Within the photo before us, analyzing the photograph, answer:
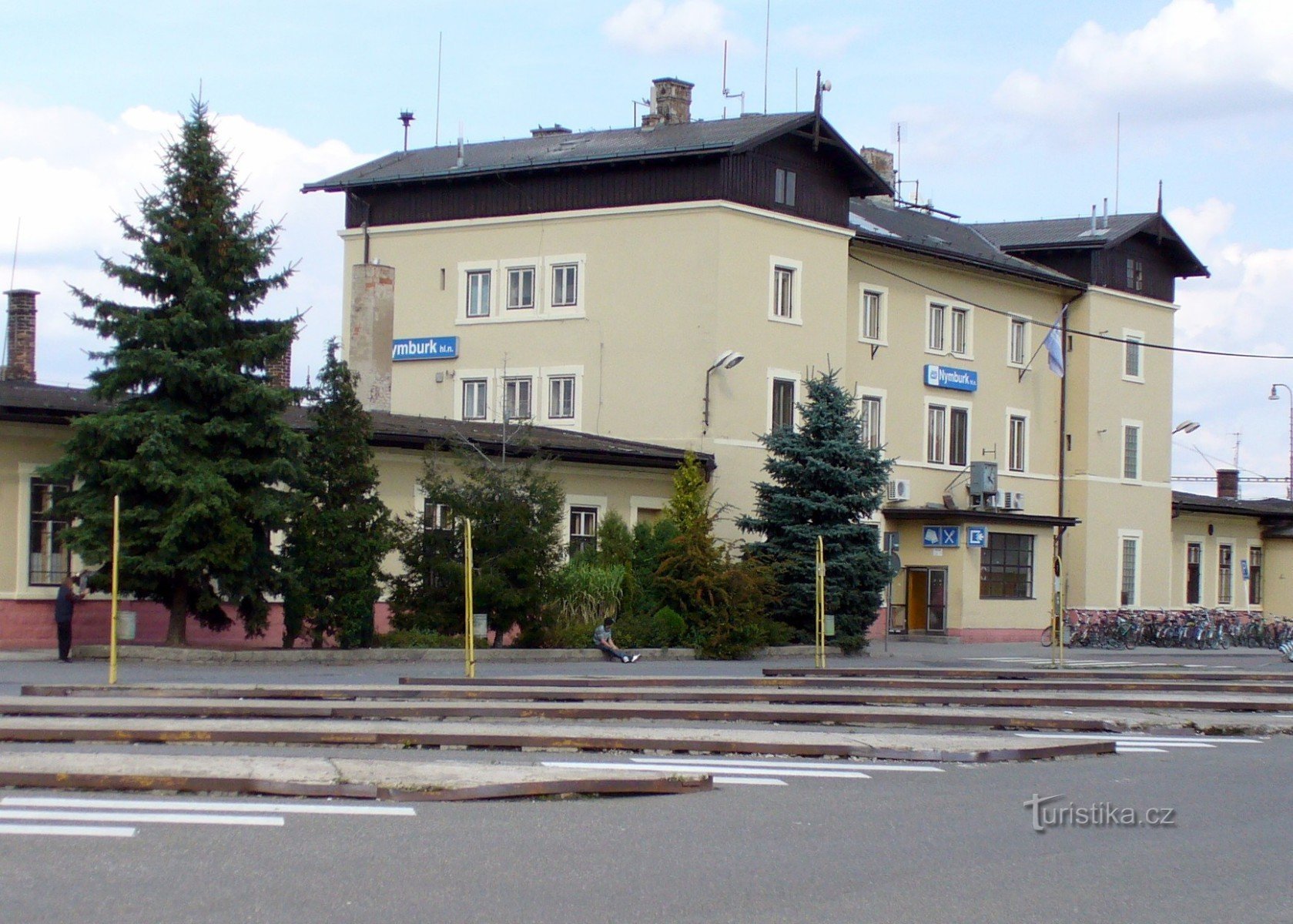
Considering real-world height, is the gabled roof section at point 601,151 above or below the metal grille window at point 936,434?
above

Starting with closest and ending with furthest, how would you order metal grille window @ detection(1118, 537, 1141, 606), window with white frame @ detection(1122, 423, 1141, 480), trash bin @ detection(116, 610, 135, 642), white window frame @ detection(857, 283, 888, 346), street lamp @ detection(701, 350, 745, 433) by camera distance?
1. trash bin @ detection(116, 610, 135, 642)
2. street lamp @ detection(701, 350, 745, 433)
3. white window frame @ detection(857, 283, 888, 346)
4. metal grille window @ detection(1118, 537, 1141, 606)
5. window with white frame @ detection(1122, 423, 1141, 480)

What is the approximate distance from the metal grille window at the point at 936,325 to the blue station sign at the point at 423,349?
580 inches

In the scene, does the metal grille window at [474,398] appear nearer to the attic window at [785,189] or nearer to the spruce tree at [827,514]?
the attic window at [785,189]

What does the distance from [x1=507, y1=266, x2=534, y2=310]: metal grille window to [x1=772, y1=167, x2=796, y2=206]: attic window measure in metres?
6.99

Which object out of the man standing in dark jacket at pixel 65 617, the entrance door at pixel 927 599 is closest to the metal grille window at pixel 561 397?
the entrance door at pixel 927 599

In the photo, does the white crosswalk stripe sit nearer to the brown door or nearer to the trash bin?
the trash bin

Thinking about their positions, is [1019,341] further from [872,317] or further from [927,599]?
[927,599]

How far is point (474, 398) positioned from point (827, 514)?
12544mm

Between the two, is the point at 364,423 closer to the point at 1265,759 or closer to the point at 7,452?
the point at 7,452

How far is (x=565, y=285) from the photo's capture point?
1708 inches

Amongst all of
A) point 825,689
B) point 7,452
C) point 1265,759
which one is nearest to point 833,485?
point 825,689

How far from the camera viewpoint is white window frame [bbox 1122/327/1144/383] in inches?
2136

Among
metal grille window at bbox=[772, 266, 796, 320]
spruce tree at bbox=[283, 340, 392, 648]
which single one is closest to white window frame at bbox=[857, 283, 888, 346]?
metal grille window at bbox=[772, 266, 796, 320]

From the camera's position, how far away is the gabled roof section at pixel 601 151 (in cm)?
4175
